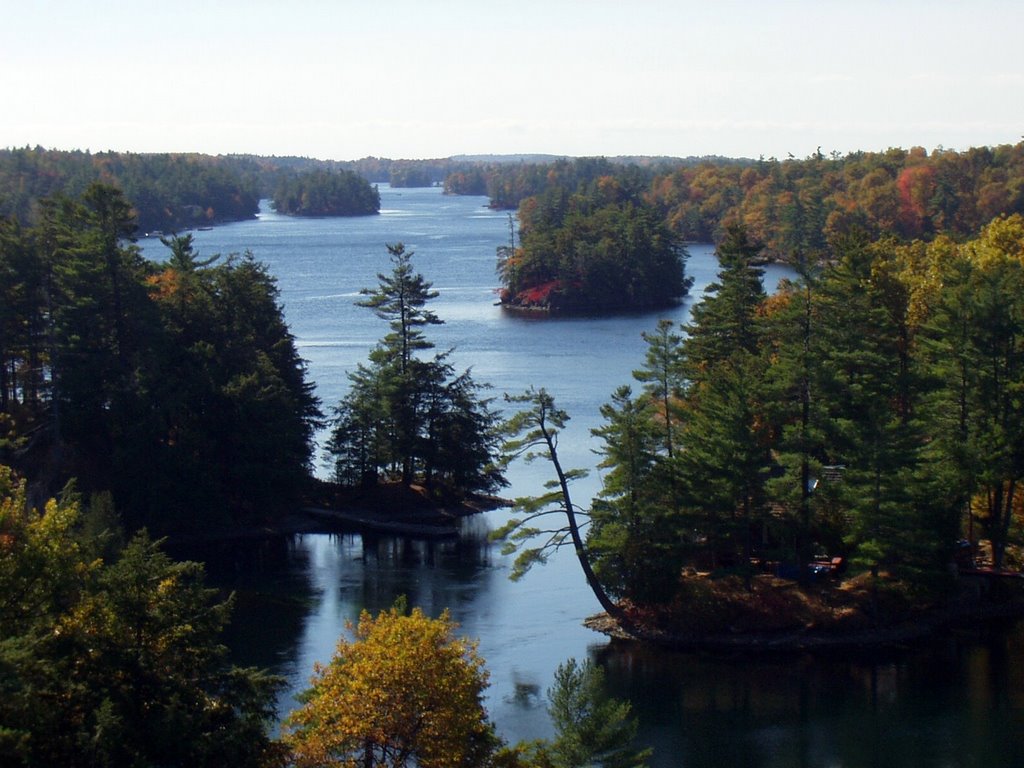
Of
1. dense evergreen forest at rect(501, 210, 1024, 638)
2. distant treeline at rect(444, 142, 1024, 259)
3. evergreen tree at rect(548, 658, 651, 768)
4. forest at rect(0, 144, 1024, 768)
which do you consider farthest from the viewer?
distant treeline at rect(444, 142, 1024, 259)

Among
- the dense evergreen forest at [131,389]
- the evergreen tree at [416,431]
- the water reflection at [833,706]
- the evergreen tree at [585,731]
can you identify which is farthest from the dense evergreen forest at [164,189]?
the evergreen tree at [585,731]

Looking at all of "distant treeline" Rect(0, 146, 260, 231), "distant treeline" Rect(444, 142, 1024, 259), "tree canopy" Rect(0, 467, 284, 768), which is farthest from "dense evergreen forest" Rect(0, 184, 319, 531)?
"distant treeline" Rect(0, 146, 260, 231)

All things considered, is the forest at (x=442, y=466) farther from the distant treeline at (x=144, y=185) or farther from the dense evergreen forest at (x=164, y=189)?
the distant treeline at (x=144, y=185)

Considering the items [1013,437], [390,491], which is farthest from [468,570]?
[1013,437]

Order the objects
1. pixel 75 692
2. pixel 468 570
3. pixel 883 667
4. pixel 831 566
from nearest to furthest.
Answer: pixel 75 692 → pixel 883 667 → pixel 831 566 → pixel 468 570

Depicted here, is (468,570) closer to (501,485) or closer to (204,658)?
(501,485)

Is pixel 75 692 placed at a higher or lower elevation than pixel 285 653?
higher

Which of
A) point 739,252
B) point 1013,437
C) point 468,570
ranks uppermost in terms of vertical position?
point 739,252

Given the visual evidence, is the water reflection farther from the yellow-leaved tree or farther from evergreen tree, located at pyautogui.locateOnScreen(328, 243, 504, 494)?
evergreen tree, located at pyautogui.locateOnScreen(328, 243, 504, 494)
